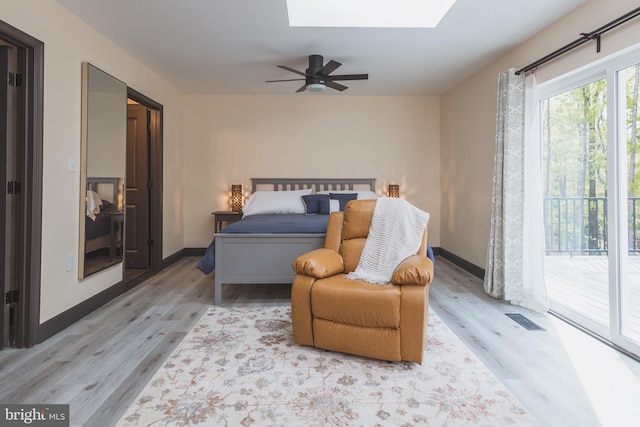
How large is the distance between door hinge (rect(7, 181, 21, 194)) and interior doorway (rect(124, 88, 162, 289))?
81.5 inches

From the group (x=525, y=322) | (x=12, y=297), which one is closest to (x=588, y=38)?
(x=525, y=322)

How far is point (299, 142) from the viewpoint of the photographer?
210 inches

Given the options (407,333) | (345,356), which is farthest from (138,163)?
(407,333)

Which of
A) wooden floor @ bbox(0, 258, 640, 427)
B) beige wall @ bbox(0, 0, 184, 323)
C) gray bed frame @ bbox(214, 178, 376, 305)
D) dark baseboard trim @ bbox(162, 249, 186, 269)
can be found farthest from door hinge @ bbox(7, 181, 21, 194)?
dark baseboard trim @ bbox(162, 249, 186, 269)

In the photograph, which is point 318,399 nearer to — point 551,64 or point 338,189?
point 551,64

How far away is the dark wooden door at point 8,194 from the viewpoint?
7.41ft

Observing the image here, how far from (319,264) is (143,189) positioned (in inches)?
127

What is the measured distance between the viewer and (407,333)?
6.54 feet

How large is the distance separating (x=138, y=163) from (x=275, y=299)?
A: 2.70 m

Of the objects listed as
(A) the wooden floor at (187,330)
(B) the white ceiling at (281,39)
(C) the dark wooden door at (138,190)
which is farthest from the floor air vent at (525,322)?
(C) the dark wooden door at (138,190)

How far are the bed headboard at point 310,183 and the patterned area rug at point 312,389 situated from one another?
3.19 metres

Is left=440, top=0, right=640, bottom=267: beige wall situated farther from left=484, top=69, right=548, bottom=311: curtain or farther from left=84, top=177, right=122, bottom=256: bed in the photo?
left=84, top=177, right=122, bottom=256: bed

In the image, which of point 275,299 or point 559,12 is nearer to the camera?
point 559,12

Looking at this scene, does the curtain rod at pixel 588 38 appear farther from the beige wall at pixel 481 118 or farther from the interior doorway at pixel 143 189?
the interior doorway at pixel 143 189
